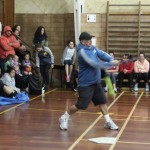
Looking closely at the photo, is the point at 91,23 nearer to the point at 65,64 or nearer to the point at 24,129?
the point at 65,64

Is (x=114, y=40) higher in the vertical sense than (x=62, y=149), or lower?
higher

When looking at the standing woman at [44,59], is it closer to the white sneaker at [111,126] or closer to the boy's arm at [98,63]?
the white sneaker at [111,126]

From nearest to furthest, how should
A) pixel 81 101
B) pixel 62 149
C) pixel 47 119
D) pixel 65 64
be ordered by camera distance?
pixel 62 149 → pixel 81 101 → pixel 47 119 → pixel 65 64

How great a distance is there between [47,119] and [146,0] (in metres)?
6.98

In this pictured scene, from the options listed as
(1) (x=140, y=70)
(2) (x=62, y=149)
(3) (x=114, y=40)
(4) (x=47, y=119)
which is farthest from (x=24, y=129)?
(3) (x=114, y=40)

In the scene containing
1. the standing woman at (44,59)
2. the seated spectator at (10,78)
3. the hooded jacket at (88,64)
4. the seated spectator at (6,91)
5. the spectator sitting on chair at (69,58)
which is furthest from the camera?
the spectator sitting on chair at (69,58)

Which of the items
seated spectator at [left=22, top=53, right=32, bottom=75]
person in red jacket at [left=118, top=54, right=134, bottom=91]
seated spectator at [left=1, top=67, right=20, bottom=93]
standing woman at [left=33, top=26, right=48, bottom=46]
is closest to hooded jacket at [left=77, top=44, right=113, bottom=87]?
seated spectator at [left=1, top=67, right=20, bottom=93]

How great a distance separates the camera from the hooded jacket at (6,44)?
10.7 m

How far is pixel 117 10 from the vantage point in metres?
12.9

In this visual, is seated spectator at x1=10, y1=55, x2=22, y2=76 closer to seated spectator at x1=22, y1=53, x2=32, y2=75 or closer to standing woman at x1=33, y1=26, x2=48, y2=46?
seated spectator at x1=22, y1=53, x2=32, y2=75

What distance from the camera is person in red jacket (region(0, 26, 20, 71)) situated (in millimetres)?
10695

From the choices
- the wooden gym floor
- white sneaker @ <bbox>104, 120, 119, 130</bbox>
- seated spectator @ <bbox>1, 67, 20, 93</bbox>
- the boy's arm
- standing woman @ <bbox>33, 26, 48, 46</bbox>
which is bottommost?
the wooden gym floor

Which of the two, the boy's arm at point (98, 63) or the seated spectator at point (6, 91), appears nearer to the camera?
the boy's arm at point (98, 63)

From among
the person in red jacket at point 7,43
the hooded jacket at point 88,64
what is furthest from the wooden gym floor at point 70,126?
the person in red jacket at point 7,43
